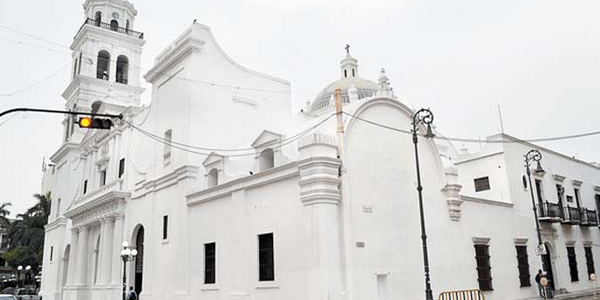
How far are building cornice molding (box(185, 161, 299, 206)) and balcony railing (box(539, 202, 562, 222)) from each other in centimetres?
1553

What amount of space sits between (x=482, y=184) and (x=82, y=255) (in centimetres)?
2433

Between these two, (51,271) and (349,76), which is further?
(349,76)

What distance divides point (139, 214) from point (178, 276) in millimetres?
6061

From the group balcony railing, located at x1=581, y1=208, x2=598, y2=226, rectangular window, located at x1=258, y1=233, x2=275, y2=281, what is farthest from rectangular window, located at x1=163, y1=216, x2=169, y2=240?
balcony railing, located at x1=581, y1=208, x2=598, y2=226

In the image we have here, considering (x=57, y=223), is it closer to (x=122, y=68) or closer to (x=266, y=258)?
(x=122, y=68)

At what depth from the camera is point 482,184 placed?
25688 millimetres

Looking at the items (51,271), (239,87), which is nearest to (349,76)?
(239,87)

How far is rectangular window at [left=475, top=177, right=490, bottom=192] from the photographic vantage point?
2546cm

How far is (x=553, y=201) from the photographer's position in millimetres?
27094

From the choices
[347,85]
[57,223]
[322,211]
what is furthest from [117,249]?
[347,85]

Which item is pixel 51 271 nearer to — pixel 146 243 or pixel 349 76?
pixel 146 243

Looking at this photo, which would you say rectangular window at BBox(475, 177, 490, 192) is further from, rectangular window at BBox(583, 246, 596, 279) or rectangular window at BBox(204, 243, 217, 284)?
rectangular window at BBox(204, 243, 217, 284)

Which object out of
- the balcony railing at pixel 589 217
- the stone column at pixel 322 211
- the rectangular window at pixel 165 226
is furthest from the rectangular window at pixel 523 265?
the rectangular window at pixel 165 226

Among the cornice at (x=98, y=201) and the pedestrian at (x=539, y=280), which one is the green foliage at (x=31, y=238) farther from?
the pedestrian at (x=539, y=280)
